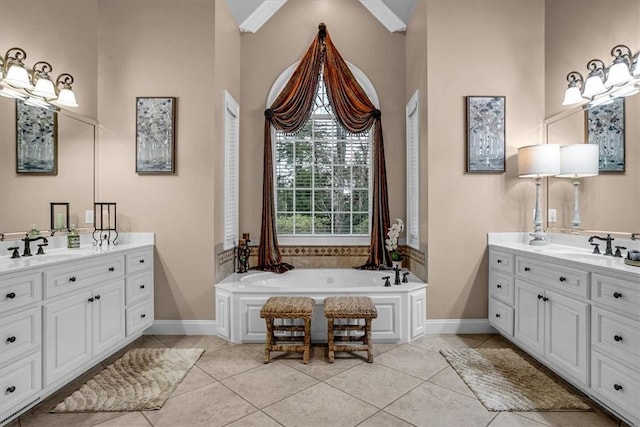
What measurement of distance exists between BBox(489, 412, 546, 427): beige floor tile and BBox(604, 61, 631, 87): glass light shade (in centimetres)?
246

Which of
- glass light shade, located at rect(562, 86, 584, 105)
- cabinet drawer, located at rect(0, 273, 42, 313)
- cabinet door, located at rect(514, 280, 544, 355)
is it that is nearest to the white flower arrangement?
cabinet door, located at rect(514, 280, 544, 355)

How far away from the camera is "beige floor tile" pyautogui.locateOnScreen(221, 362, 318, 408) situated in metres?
2.21

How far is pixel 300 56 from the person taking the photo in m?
4.01

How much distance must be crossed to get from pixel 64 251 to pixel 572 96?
176 inches

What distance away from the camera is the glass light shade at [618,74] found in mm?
2445

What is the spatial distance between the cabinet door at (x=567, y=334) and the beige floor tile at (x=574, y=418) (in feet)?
0.61

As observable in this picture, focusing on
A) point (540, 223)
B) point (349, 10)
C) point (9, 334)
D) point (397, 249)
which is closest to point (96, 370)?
point (9, 334)

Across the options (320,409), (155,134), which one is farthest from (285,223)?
(320,409)

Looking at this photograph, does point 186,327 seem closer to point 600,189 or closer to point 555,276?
point 555,276

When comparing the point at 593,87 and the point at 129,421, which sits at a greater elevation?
the point at 593,87

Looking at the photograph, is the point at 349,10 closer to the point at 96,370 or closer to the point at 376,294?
the point at 376,294

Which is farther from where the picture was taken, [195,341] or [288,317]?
[195,341]

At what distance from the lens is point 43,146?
2717 millimetres

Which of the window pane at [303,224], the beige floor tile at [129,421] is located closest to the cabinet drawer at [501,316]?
the window pane at [303,224]
